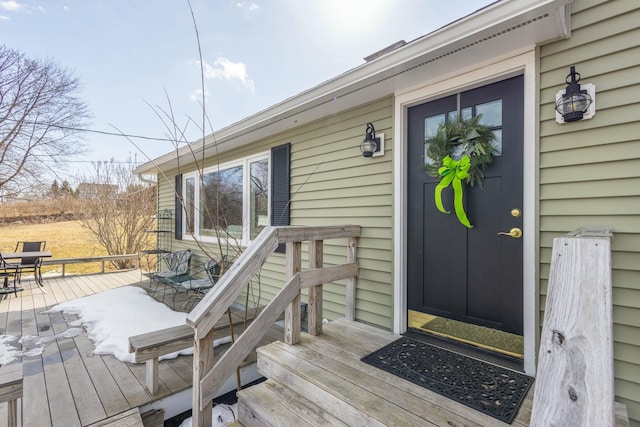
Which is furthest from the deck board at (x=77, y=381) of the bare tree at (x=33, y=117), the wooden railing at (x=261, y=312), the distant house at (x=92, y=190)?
the bare tree at (x=33, y=117)

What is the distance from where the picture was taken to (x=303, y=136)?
3711 mm

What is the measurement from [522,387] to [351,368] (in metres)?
0.98

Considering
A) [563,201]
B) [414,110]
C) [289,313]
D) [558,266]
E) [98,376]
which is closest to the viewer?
[558,266]

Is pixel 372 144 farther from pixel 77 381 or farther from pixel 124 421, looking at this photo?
pixel 77 381

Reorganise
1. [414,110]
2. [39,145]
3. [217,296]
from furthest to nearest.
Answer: [39,145] → [414,110] → [217,296]

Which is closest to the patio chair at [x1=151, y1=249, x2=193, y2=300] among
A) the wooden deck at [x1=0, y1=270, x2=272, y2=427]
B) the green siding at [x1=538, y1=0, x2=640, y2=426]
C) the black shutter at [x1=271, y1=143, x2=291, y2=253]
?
the wooden deck at [x1=0, y1=270, x2=272, y2=427]

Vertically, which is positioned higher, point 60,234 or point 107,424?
point 60,234

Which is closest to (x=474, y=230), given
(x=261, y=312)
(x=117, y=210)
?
(x=261, y=312)

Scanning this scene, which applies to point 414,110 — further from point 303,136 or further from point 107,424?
point 107,424

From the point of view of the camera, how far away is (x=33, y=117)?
881 cm

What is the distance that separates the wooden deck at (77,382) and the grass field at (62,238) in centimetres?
669

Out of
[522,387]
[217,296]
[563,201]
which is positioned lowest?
[522,387]

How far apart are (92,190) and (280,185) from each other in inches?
358

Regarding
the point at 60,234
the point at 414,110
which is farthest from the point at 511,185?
the point at 60,234
